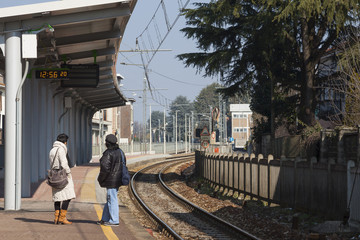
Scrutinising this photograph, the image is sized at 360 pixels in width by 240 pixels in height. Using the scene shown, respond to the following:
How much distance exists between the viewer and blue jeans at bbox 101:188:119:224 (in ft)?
34.7

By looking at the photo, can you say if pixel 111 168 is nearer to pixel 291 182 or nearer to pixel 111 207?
pixel 111 207

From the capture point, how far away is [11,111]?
1327 centimetres

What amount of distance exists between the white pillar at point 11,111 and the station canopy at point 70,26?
0.23 m

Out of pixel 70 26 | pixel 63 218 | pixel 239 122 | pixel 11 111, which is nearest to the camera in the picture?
pixel 63 218

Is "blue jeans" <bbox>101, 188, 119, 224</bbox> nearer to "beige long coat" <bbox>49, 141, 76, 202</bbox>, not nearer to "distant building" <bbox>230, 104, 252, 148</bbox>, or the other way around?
"beige long coat" <bbox>49, 141, 76, 202</bbox>

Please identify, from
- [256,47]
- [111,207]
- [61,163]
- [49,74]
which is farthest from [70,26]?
[256,47]

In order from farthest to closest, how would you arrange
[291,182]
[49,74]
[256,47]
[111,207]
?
[256,47] < [49,74] < [291,182] < [111,207]

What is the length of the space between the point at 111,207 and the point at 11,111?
152 inches

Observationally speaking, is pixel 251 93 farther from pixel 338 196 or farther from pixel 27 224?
pixel 27 224

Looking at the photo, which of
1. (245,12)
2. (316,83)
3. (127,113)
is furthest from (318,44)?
(127,113)

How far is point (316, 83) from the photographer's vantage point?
25.5m

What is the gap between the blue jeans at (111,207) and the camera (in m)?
10.6

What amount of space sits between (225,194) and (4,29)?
1076 cm

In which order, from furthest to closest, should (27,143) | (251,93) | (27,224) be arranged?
(251,93) < (27,143) < (27,224)
